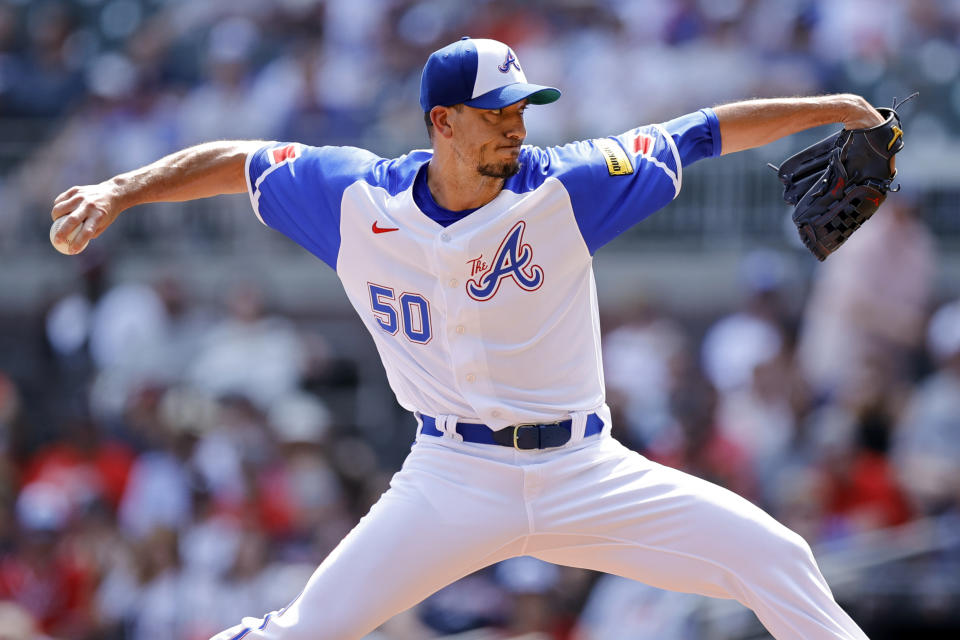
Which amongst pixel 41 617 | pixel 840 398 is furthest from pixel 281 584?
pixel 840 398

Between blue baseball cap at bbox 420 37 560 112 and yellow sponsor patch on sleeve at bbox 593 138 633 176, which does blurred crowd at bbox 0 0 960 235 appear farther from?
blue baseball cap at bbox 420 37 560 112

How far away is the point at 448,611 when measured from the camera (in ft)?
22.7

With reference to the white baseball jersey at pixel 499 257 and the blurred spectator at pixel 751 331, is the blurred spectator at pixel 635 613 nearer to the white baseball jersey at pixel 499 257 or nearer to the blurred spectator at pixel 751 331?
the blurred spectator at pixel 751 331

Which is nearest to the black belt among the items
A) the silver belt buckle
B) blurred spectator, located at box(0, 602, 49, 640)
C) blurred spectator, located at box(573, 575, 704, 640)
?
the silver belt buckle

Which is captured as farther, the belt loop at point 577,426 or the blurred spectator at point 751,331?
the blurred spectator at point 751,331

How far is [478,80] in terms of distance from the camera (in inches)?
152

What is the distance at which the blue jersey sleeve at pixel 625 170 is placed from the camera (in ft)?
12.9

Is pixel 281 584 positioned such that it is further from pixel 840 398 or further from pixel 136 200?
pixel 136 200

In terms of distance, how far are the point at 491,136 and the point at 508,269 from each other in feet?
1.25

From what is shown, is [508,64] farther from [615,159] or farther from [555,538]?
[555,538]

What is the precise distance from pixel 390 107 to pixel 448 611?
4.42m

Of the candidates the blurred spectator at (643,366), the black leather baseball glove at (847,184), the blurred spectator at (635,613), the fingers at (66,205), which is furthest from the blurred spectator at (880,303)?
the fingers at (66,205)

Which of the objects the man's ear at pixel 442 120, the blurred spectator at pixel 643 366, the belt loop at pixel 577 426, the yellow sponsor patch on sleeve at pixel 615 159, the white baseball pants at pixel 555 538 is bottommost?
the blurred spectator at pixel 643 366

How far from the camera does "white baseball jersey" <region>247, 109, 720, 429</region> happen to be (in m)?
3.90
